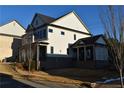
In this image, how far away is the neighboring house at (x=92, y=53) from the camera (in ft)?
97.6

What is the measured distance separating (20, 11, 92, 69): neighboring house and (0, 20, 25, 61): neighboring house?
16.2 feet

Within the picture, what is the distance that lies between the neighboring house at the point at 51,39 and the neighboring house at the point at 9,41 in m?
4.95

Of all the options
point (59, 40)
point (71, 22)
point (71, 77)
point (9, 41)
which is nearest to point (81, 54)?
point (59, 40)

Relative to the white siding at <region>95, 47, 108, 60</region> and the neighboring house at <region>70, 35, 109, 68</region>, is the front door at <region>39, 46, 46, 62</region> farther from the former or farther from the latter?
the white siding at <region>95, 47, 108, 60</region>

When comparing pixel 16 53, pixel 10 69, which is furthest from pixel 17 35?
pixel 10 69

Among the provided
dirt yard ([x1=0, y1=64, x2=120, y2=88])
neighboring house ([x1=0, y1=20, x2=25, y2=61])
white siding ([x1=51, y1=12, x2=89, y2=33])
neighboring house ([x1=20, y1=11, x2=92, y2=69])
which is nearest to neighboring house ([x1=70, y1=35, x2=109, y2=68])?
neighboring house ([x1=20, y1=11, x2=92, y2=69])

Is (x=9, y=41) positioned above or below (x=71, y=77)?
above

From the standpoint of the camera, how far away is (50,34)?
31609 mm

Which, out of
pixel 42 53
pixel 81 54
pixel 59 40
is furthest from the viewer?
pixel 59 40

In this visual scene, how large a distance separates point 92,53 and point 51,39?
6.52 meters

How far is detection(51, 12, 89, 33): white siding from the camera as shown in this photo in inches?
1339

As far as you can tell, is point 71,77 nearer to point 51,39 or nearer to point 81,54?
point 51,39

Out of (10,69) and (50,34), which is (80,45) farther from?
(10,69)

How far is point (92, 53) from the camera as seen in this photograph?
3031cm
